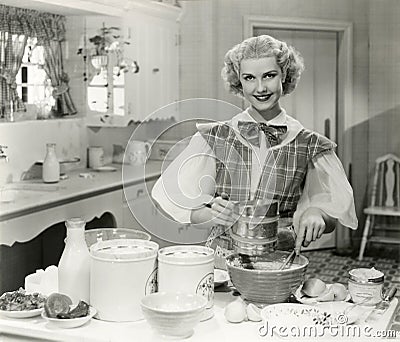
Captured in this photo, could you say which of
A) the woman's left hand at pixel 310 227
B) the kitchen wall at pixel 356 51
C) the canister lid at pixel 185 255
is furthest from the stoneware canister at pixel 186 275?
the kitchen wall at pixel 356 51

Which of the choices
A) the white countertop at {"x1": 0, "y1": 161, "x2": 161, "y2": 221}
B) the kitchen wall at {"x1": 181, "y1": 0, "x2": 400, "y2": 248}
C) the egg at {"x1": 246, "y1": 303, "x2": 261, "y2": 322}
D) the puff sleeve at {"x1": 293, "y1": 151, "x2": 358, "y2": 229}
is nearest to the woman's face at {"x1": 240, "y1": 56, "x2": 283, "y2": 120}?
the puff sleeve at {"x1": 293, "y1": 151, "x2": 358, "y2": 229}

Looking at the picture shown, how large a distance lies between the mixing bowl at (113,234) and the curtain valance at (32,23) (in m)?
0.93

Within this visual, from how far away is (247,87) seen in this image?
167 centimetres

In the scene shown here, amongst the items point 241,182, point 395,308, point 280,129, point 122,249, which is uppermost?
point 280,129

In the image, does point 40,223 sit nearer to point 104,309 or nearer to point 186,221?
point 186,221

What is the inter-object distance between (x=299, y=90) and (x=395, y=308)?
2.13 feet

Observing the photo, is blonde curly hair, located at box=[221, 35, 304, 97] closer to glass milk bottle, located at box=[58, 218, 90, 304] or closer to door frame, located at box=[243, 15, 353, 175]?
door frame, located at box=[243, 15, 353, 175]

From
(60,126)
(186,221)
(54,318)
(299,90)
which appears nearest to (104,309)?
(54,318)

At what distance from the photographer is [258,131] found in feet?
5.55

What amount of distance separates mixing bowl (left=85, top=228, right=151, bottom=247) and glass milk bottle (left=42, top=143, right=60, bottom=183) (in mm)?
504

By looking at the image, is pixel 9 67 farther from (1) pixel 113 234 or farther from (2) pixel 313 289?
(2) pixel 313 289

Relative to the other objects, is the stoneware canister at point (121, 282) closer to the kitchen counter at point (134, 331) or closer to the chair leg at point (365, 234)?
the kitchen counter at point (134, 331)

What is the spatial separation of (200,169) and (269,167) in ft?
0.59

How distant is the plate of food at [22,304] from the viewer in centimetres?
144
